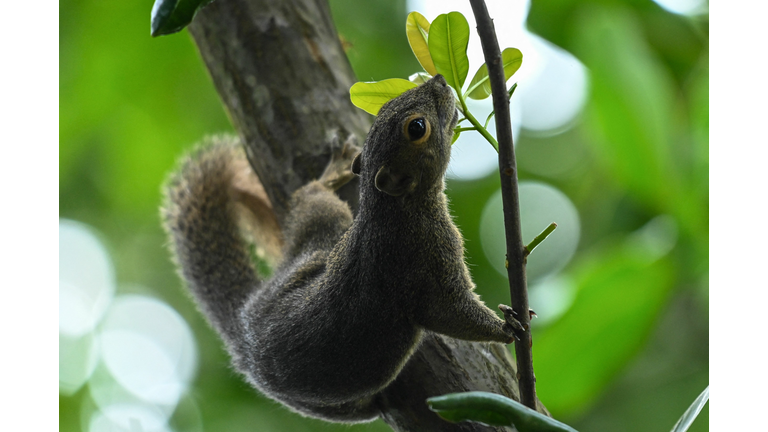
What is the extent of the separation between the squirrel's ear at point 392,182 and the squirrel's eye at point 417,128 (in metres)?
0.12

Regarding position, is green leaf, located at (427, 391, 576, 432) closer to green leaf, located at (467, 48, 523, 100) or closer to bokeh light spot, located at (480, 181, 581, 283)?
green leaf, located at (467, 48, 523, 100)

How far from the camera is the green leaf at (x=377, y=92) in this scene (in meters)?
1.47

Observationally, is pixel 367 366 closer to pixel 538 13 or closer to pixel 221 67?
pixel 221 67

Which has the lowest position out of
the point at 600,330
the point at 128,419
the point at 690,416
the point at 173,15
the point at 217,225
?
the point at 128,419

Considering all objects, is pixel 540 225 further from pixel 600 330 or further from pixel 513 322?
pixel 513 322

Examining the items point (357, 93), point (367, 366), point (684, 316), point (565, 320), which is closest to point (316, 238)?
point (367, 366)

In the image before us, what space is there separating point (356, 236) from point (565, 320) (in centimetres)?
97

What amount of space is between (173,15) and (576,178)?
3.26 meters

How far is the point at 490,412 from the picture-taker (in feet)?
3.30

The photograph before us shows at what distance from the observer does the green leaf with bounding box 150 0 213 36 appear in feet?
3.23

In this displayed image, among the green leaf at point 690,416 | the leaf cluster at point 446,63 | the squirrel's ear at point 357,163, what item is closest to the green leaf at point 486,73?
the leaf cluster at point 446,63

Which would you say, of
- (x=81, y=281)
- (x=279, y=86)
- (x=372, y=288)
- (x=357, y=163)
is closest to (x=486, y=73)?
(x=357, y=163)

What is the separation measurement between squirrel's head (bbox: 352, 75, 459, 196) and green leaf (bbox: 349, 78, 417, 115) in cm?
5

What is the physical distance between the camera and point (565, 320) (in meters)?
Result: 2.22
